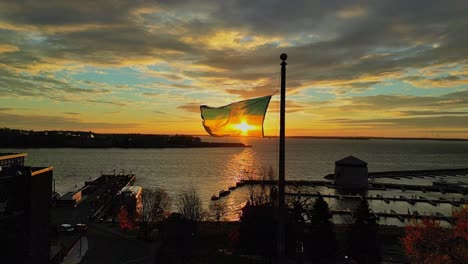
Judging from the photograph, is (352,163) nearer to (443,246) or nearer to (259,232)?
(259,232)

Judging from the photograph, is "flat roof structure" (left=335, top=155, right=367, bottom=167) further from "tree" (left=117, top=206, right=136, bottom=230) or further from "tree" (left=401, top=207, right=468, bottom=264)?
"tree" (left=401, top=207, right=468, bottom=264)

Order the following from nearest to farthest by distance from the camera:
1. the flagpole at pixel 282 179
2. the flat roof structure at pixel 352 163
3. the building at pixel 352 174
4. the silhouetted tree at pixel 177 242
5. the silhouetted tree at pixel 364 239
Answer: the flagpole at pixel 282 179, the silhouetted tree at pixel 364 239, the silhouetted tree at pixel 177 242, the building at pixel 352 174, the flat roof structure at pixel 352 163

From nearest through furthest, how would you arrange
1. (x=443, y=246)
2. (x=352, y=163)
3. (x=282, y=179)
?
(x=282, y=179) < (x=443, y=246) < (x=352, y=163)

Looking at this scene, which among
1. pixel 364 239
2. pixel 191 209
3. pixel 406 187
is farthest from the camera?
pixel 406 187

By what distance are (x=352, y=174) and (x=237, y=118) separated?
81.5 meters

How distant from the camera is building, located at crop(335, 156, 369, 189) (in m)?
84.8

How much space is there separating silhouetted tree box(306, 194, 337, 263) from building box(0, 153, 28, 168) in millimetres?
17252

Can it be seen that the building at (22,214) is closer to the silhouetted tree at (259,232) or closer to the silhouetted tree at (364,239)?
the silhouetted tree at (259,232)

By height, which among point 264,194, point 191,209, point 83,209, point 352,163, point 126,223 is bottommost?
point 83,209

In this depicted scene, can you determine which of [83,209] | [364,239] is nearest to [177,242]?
[364,239]

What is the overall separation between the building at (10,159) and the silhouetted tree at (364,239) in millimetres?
19435

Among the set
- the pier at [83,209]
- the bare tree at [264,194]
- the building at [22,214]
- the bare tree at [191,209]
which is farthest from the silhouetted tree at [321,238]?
the pier at [83,209]

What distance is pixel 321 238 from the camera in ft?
75.5

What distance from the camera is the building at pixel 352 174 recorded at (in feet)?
278
